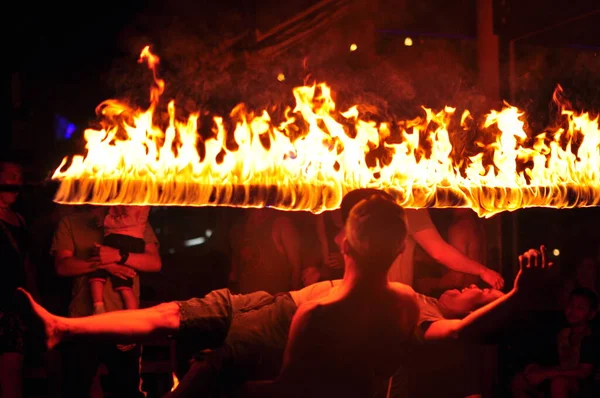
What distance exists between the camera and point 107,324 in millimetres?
4934

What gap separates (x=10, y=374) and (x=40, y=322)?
1079mm

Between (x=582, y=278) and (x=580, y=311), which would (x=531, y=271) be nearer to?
(x=580, y=311)

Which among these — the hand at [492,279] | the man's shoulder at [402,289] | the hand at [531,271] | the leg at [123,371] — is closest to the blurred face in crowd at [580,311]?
the hand at [492,279]

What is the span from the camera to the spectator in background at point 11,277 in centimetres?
555

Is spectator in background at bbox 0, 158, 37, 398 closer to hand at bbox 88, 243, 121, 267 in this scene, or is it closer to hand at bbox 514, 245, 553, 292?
hand at bbox 88, 243, 121, 267

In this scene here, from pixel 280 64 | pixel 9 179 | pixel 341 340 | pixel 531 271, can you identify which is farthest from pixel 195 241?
pixel 531 271

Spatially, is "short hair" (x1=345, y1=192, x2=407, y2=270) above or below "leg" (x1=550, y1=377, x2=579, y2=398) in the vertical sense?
above

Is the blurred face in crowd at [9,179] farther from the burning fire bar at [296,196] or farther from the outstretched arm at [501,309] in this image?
the outstretched arm at [501,309]

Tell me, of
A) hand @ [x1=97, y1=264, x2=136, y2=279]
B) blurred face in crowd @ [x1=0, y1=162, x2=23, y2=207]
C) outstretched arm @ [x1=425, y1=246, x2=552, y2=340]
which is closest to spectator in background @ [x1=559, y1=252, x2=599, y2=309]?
outstretched arm @ [x1=425, y1=246, x2=552, y2=340]

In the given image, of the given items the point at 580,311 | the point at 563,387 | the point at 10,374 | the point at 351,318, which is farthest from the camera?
the point at 580,311

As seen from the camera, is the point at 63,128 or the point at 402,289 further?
the point at 63,128

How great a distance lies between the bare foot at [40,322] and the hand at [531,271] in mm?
2703

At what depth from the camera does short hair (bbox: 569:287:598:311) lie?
6.60m

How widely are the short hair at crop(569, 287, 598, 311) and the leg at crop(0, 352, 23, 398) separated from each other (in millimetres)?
Answer: 4136
